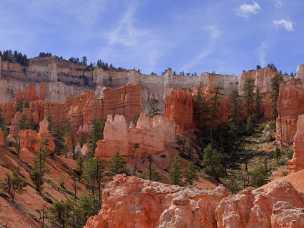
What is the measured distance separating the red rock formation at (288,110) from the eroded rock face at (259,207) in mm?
50719

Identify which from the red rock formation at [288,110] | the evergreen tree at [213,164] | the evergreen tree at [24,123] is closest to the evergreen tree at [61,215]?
the evergreen tree at [213,164]

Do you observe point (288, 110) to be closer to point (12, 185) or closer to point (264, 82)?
point (264, 82)

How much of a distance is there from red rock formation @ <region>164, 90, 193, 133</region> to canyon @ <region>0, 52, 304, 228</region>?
4.8 inches

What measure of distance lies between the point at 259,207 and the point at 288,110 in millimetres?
54663

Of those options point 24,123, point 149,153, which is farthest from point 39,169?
point 24,123

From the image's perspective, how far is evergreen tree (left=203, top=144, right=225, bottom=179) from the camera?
5909cm

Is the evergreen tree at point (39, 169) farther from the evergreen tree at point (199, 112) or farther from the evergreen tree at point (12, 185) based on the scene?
the evergreen tree at point (199, 112)

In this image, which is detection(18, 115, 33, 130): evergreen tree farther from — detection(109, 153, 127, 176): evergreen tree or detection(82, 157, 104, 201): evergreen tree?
detection(109, 153, 127, 176): evergreen tree

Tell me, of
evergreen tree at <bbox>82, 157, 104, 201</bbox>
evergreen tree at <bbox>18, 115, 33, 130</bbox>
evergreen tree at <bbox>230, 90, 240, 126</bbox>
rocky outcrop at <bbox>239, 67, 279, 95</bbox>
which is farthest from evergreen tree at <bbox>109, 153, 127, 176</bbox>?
rocky outcrop at <bbox>239, 67, 279, 95</bbox>

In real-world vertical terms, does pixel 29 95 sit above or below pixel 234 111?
above

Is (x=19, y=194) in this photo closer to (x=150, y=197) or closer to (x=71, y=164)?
(x=71, y=164)

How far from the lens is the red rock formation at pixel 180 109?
74262mm

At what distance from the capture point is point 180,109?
75.1m

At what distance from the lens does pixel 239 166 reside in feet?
211
